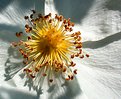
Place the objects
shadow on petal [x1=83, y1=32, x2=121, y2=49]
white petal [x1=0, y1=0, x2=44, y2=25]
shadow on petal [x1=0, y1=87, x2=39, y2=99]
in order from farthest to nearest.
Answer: shadow on petal [x1=83, y1=32, x2=121, y2=49], white petal [x1=0, y1=0, x2=44, y2=25], shadow on petal [x1=0, y1=87, x2=39, y2=99]

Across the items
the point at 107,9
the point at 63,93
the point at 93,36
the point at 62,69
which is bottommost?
the point at 63,93

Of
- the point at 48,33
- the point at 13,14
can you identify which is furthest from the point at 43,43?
the point at 13,14

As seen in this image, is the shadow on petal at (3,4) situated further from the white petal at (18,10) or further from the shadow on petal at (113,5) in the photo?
the shadow on petal at (113,5)

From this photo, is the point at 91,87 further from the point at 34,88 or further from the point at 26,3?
the point at 26,3

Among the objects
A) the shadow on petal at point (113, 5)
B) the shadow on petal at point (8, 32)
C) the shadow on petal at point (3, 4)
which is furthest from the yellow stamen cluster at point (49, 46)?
the shadow on petal at point (113, 5)

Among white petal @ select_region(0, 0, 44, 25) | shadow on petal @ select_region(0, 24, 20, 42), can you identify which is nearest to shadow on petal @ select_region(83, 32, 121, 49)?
white petal @ select_region(0, 0, 44, 25)

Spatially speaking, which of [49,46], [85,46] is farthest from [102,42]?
[49,46]

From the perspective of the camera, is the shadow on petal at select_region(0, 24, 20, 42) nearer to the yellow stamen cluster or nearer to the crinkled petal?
the yellow stamen cluster
